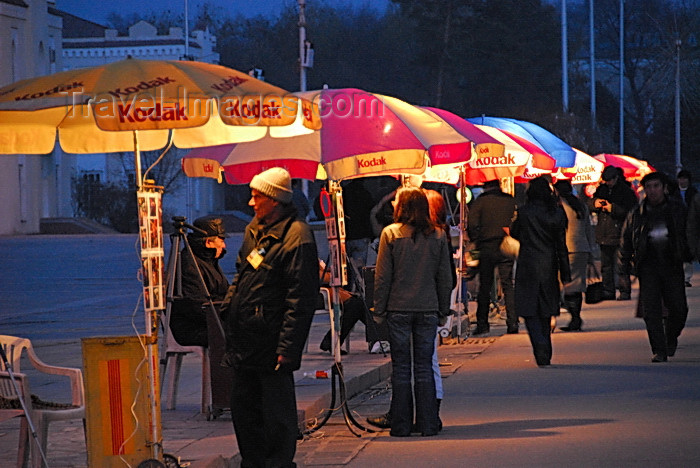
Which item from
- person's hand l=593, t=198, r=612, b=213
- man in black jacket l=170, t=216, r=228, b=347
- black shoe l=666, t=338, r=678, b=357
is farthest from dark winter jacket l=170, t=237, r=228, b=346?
person's hand l=593, t=198, r=612, b=213

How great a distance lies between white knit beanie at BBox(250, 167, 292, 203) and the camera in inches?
311

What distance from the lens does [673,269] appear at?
1415 centimetres

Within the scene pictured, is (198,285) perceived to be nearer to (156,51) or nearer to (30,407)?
(30,407)

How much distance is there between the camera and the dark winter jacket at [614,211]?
23.2 metres

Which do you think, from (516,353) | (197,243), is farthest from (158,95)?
(516,353)

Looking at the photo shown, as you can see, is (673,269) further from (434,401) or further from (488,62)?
(488,62)

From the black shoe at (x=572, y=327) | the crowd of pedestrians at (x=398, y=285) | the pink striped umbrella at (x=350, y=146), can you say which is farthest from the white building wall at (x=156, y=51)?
the pink striped umbrella at (x=350, y=146)

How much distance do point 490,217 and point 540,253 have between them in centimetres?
392

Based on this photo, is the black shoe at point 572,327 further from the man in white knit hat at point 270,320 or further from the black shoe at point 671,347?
the man in white knit hat at point 270,320

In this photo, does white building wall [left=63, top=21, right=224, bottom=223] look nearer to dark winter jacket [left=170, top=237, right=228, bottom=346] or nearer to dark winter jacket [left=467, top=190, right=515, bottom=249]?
dark winter jacket [left=467, top=190, right=515, bottom=249]

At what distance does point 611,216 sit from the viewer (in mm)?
23484

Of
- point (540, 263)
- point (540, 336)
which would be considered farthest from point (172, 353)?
point (540, 263)

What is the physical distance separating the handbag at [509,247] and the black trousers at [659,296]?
3949 mm

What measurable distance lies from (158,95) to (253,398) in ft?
5.99
